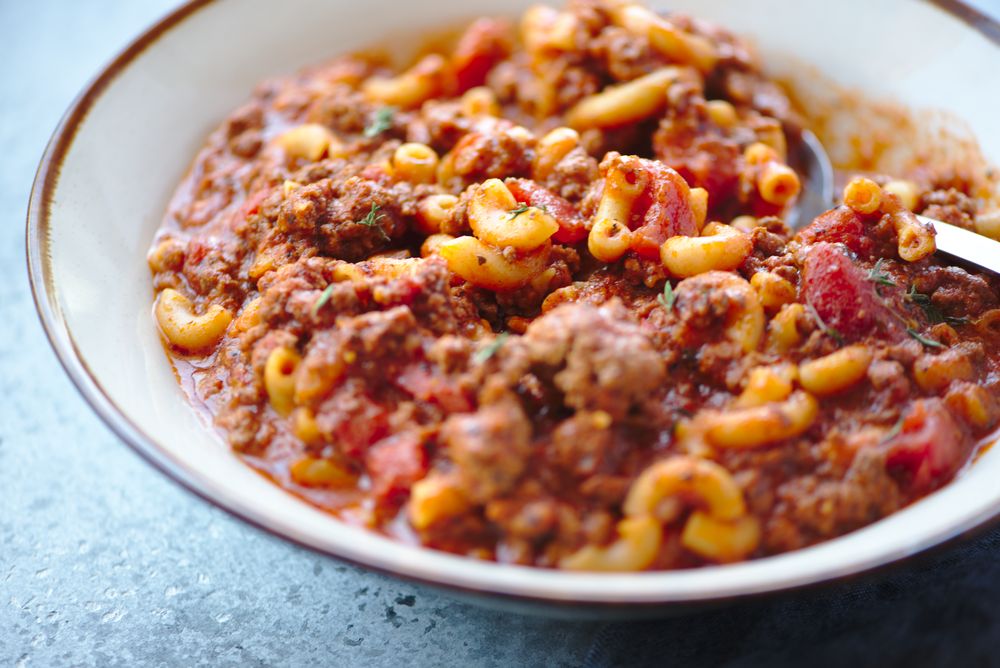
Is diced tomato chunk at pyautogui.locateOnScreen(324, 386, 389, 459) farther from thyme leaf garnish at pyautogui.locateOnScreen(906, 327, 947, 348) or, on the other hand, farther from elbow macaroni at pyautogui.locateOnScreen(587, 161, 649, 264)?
thyme leaf garnish at pyautogui.locateOnScreen(906, 327, 947, 348)

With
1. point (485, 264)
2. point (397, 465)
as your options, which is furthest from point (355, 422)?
point (485, 264)

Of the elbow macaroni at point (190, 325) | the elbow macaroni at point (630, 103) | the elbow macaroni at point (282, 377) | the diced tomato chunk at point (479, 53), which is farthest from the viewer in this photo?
the diced tomato chunk at point (479, 53)

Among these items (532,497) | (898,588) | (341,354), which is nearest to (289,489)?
(341,354)

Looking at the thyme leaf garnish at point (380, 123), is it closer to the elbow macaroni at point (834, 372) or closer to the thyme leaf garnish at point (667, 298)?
the thyme leaf garnish at point (667, 298)

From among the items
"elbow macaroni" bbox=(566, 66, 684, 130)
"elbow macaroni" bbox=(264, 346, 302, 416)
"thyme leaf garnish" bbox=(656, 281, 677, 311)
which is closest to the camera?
"elbow macaroni" bbox=(264, 346, 302, 416)

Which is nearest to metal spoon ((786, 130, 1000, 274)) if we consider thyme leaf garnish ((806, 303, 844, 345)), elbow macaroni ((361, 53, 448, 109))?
thyme leaf garnish ((806, 303, 844, 345))

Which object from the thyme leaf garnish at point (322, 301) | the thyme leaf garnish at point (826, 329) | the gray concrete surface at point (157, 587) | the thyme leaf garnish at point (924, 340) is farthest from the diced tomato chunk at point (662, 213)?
the gray concrete surface at point (157, 587)

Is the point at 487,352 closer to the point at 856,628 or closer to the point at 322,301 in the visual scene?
the point at 322,301

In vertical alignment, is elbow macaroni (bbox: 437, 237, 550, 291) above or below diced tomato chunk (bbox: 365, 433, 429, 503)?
above
